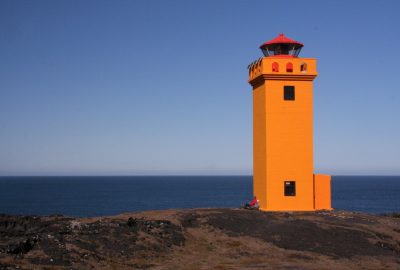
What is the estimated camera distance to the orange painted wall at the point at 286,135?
97.0 feet

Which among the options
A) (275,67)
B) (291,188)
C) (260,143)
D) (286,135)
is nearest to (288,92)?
(275,67)

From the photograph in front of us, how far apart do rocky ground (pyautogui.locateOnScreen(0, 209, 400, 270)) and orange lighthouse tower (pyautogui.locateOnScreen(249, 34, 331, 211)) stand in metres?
3.86

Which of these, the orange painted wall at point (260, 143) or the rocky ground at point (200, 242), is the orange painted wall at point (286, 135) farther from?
the rocky ground at point (200, 242)

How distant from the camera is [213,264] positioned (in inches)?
703

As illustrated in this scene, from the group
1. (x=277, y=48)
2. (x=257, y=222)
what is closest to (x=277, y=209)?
(x=257, y=222)

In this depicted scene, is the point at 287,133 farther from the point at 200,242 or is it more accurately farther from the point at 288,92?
the point at 200,242

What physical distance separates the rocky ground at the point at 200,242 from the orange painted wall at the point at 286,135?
386 centimetres

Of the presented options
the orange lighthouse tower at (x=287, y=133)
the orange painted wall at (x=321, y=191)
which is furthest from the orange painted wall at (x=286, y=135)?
the orange painted wall at (x=321, y=191)

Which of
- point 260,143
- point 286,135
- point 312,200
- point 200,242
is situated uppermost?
point 286,135

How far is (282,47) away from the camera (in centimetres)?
3114

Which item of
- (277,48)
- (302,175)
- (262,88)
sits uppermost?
(277,48)

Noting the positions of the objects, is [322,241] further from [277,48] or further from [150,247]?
[277,48]

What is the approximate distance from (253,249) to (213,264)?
9.38 feet

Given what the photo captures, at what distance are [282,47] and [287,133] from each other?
5.54 metres
